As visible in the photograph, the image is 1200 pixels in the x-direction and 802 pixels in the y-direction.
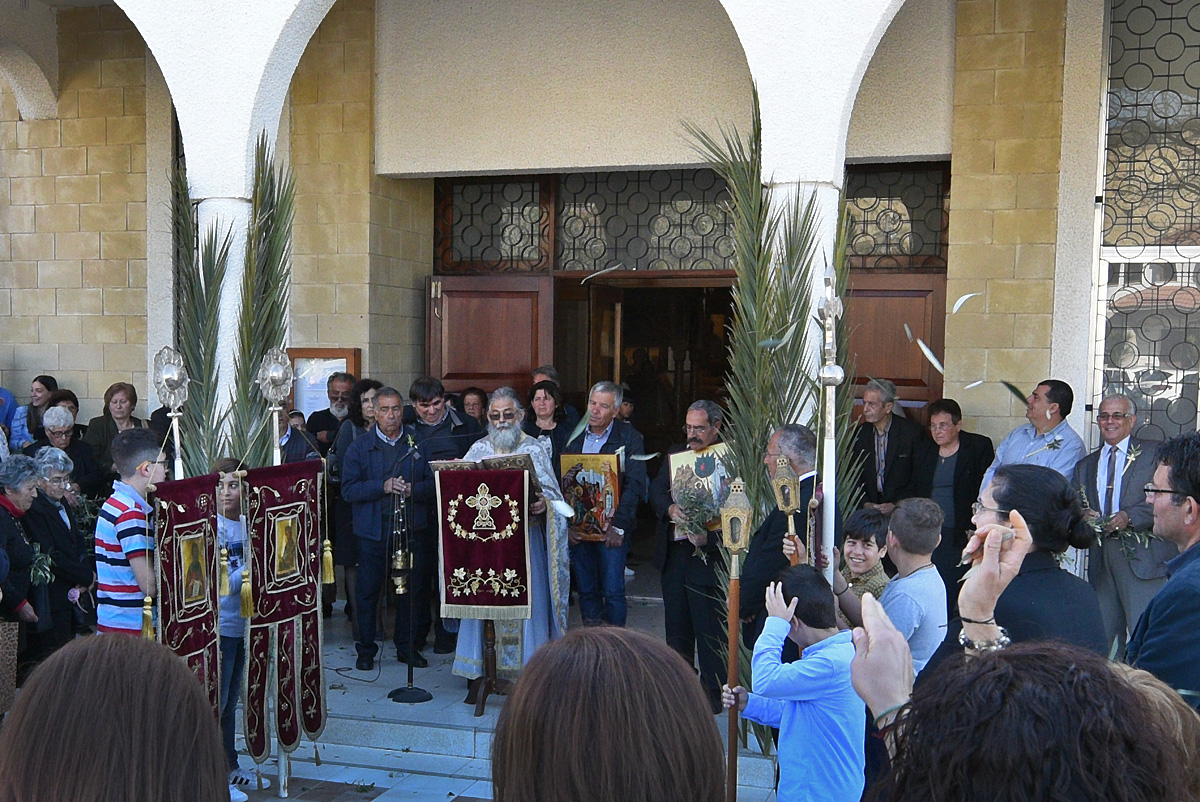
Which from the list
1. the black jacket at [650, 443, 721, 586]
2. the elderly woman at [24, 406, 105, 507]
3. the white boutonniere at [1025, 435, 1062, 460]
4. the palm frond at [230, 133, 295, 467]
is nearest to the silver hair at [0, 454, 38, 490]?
the palm frond at [230, 133, 295, 467]

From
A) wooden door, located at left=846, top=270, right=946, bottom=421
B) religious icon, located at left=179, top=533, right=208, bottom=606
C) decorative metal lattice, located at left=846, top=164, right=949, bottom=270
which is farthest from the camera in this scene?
decorative metal lattice, located at left=846, top=164, right=949, bottom=270

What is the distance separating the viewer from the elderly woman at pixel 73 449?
7828 millimetres

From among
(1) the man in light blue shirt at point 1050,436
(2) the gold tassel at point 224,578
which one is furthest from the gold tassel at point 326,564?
(1) the man in light blue shirt at point 1050,436

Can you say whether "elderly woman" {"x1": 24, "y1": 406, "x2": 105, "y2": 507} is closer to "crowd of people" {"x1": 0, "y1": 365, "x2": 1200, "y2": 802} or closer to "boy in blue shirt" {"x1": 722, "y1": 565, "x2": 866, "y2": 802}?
"crowd of people" {"x1": 0, "y1": 365, "x2": 1200, "y2": 802}

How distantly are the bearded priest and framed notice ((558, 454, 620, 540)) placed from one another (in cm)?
24

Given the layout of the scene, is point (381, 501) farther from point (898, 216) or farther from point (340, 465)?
point (898, 216)

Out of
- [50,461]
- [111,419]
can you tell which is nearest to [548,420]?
[50,461]

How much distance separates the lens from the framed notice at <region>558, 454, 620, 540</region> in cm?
652

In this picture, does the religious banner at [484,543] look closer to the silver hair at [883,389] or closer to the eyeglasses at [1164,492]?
the silver hair at [883,389]

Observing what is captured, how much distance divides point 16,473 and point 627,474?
10.3 feet

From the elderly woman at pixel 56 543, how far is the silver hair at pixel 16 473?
0.25ft

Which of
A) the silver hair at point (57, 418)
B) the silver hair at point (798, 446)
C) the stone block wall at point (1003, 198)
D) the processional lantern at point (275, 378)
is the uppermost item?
the stone block wall at point (1003, 198)

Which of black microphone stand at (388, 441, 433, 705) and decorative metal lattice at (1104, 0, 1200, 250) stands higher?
decorative metal lattice at (1104, 0, 1200, 250)

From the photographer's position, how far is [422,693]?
637cm
